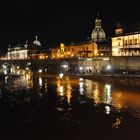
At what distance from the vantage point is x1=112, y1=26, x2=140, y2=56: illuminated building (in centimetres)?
10677

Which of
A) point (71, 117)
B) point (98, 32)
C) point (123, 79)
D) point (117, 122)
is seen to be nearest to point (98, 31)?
point (98, 32)

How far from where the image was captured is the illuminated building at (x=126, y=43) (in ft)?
350

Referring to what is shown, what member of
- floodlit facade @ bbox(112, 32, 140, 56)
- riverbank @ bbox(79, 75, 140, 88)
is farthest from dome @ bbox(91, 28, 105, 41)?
riverbank @ bbox(79, 75, 140, 88)

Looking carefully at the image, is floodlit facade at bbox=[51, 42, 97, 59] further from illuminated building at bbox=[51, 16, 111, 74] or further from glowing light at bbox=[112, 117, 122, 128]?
glowing light at bbox=[112, 117, 122, 128]

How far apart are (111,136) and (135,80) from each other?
4613 cm

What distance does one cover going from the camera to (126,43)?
114 meters

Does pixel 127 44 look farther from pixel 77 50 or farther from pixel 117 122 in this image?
pixel 117 122

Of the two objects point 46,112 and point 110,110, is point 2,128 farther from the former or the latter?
point 110,110

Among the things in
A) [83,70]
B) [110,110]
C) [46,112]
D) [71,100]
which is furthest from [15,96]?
[83,70]

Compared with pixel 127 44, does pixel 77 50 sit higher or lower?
lower

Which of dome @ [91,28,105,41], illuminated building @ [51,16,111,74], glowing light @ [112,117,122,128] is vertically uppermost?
dome @ [91,28,105,41]

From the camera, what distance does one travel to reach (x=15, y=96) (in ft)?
178

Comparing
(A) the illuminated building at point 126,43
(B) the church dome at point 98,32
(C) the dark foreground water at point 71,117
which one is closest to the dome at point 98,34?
(B) the church dome at point 98,32

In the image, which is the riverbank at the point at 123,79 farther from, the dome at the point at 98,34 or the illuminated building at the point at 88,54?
the dome at the point at 98,34
